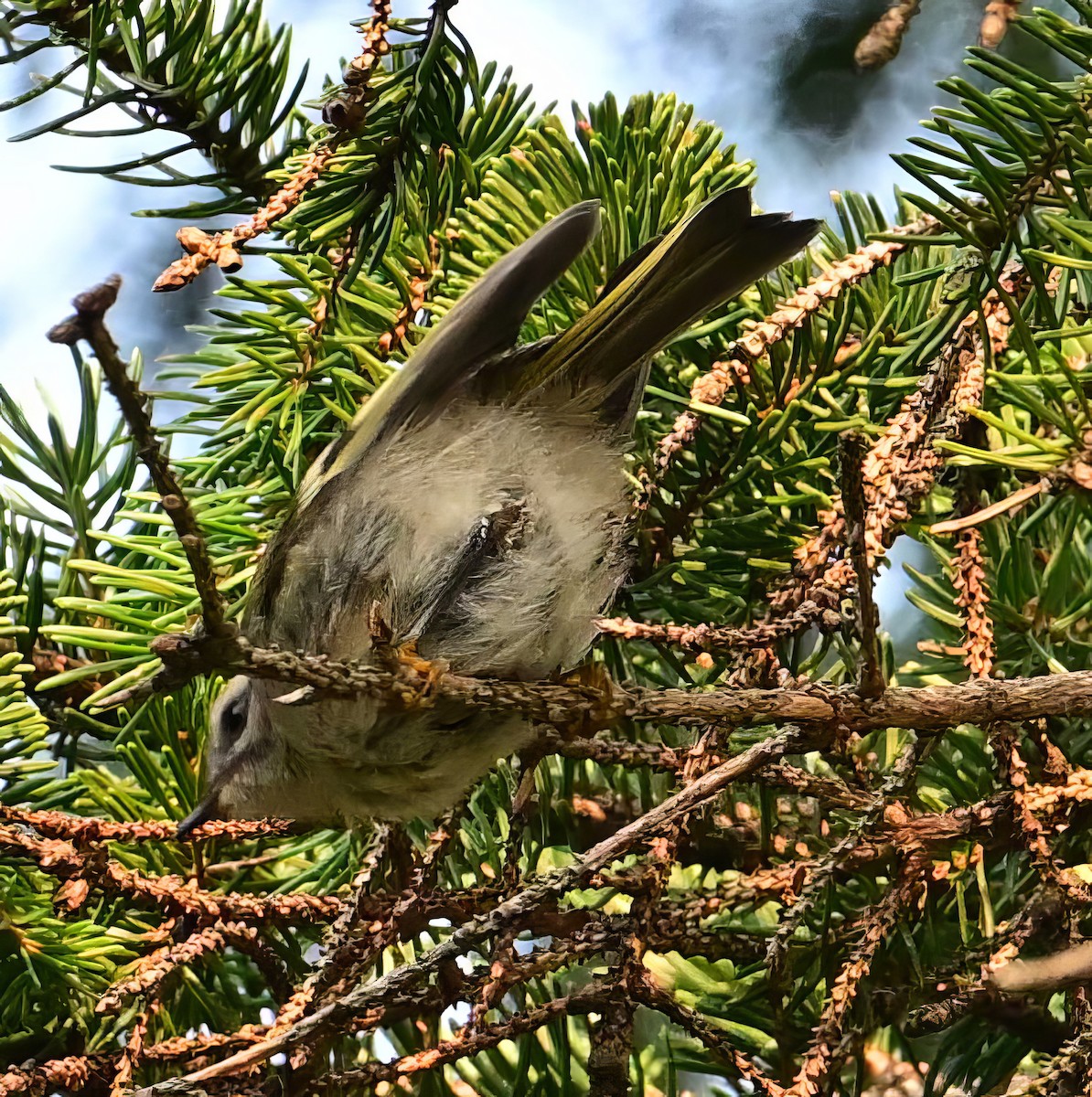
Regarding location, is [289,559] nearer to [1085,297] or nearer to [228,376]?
[228,376]

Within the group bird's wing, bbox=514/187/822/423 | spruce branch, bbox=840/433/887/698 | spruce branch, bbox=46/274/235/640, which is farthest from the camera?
bird's wing, bbox=514/187/822/423

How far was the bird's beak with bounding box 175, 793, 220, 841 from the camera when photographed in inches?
37.0

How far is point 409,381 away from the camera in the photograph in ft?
3.34

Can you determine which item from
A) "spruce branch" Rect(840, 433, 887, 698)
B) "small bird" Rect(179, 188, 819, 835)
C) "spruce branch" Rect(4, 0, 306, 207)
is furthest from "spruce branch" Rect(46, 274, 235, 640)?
"spruce branch" Rect(4, 0, 306, 207)

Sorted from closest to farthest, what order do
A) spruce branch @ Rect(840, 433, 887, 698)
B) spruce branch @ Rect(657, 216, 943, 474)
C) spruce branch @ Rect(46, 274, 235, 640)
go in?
spruce branch @ Rect(46, 274, 235, 640) < spruce branch @ Rect(840, 433, 887, 698) < spruce branch @ Rect(657, 216, 943, 474)

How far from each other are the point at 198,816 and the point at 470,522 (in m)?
0.36

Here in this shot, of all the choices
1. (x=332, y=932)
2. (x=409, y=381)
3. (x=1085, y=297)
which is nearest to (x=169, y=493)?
(x=332, y=932)

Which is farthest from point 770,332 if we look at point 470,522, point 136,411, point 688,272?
point 136,411

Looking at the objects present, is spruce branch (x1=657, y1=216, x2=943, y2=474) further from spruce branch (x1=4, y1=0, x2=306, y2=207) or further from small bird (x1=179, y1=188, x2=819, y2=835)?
spruce branch (x1=4, y1=0, x2=306, y2=207)

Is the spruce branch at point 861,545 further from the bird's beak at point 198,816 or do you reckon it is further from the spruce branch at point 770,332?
the bird's beak at point 198,816

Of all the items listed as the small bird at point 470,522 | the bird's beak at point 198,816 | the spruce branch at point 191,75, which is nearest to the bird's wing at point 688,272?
the small bird at point 470,522

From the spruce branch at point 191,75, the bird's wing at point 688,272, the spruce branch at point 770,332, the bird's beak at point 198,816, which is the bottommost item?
the bird's beak at point 198,816

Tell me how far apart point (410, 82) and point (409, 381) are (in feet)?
0.92

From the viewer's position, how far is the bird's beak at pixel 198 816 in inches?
37.0
